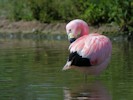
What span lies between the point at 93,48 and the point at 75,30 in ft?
2.09

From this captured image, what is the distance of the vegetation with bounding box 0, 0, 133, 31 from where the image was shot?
2230cm

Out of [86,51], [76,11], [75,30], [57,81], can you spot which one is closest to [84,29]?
[75,30]

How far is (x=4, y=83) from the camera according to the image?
966 cm

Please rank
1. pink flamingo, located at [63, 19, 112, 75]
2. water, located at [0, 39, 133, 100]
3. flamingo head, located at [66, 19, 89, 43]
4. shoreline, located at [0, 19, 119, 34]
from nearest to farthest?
water, located at [0, 39, 133, 100]
pink flamingo, located at [63, 19, 112, 75]
flamingo head, located at [66, 19, 89, 43]
shoreline, located at [0, 19, 119, 34]

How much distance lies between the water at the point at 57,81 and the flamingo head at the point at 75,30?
74cm

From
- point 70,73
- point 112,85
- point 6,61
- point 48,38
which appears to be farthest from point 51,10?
point 112,85

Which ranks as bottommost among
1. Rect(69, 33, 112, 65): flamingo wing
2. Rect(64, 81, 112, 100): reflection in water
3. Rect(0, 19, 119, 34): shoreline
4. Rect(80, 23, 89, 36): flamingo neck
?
Rect(64, 81, 112, 100): reflection in water

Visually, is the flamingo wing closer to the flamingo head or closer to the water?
the flamingo head

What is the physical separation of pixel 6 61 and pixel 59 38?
9.08 meters

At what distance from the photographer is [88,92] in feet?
28.4

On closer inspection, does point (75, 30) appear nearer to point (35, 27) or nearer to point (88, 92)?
point (88, 92)

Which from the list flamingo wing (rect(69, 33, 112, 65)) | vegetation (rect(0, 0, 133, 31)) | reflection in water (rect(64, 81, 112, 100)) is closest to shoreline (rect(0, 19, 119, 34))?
vegetation (rect(0, 0, 133, 31))

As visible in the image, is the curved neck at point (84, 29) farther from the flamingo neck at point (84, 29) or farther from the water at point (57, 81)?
the water at point (57, 81)

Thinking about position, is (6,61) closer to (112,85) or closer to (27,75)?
(27,75)
